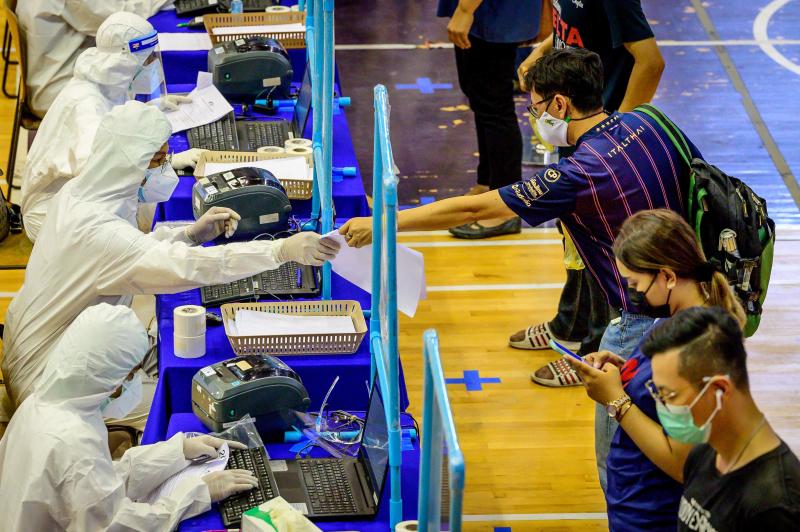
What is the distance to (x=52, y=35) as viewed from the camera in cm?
627

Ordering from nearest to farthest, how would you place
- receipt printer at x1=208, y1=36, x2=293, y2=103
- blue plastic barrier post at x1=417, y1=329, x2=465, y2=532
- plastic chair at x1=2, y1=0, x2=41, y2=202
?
blue plastic barrier post at x1=417, y1=329, x2=465, y2=532
receipt printer at x1=208, y1=36, x2=293, y2=103
plastic chair at x1=2, y1=0, x2=41, y2=202

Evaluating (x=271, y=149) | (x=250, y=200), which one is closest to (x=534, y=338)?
(x=271, y=149)

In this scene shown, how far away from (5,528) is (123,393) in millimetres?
491

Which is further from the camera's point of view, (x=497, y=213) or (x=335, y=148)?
(x=335, y=148)

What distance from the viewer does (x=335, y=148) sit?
5270 mm

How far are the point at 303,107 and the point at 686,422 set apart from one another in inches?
129

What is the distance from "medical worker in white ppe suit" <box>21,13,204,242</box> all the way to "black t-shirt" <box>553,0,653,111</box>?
6.43 feet

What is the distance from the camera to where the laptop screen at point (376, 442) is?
2.97 m

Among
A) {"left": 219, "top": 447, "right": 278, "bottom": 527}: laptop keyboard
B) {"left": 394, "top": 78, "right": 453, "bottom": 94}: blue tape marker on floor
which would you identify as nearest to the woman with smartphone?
{"left": 219, "top": 447, "right": 278, "bottom": 527}: laptop keyboard

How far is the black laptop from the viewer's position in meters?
3.00

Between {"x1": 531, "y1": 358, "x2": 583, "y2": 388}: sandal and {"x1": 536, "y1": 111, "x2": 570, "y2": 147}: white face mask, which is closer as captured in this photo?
{"x1": 536, "y1": 111, "x2": 570, "y2": 147}: white face mask

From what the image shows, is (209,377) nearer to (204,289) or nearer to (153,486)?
(153,486)

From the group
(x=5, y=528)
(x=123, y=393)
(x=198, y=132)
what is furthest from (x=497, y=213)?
(x=198, y=132)

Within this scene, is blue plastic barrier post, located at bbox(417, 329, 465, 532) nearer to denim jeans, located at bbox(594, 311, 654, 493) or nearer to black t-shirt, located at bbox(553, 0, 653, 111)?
denim jeans, located at bbox(594, 311, 654, 493)
